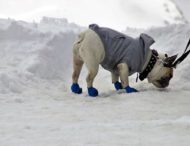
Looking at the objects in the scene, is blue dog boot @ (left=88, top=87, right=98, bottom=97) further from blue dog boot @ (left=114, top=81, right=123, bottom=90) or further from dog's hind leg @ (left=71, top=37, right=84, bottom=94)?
blue dog boot @ (left=114, top=81, right=123, bottom=90)

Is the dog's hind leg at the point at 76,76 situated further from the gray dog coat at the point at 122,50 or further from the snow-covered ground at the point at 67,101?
the gray dog coat at the point at 122,50

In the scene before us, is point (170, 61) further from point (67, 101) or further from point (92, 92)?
point (67, 101)

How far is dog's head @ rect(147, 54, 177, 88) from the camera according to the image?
5.50 m

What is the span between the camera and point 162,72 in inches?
217

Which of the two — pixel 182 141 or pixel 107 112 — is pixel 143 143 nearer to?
pixel 182 141

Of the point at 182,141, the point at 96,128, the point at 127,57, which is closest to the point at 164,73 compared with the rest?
the point at 127,57

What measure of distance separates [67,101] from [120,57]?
35.5 inches

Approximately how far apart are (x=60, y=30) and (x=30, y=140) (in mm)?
4898

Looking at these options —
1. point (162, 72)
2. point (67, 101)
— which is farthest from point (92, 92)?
point (162, 72)

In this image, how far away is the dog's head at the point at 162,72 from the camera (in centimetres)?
550

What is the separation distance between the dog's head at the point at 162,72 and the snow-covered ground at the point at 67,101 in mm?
104

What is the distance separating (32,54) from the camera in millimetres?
6805

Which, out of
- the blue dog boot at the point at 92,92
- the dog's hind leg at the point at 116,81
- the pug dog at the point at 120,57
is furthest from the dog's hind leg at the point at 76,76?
the dog's hind leg at the point at 116,81

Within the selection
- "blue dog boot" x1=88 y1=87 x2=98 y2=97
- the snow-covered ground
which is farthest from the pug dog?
the snow-covered ground
